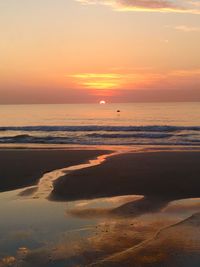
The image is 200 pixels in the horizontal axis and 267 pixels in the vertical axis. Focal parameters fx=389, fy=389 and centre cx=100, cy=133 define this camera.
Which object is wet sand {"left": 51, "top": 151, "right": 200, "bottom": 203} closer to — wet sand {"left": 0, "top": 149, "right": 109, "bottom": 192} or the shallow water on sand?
the shallow water on sand

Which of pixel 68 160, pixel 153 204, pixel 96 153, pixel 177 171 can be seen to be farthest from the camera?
pixel 96 153

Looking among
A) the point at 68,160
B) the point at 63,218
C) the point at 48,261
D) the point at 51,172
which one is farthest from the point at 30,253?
the point at 68,160

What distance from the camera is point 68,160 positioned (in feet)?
51.9

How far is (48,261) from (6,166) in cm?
951

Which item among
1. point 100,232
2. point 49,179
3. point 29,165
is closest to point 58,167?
point 29,165

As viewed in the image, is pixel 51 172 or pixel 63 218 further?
pixel 51 172

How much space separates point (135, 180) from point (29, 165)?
16.4 ft

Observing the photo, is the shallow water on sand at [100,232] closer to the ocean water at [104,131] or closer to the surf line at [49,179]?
the surf line at [49,179]

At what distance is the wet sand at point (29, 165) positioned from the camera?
11.1 meters

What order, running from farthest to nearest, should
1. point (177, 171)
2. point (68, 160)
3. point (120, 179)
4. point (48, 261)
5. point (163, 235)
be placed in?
1. point (68, 160)
2. point (177, 171)
3. point (120, 179)
4. point (163, 235)
5. point (48, 261)

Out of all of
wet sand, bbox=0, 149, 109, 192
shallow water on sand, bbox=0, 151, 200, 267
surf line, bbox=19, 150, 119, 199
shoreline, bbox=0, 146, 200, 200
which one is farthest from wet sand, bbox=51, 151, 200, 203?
wet sand, bbox=0, 149, 109, 192

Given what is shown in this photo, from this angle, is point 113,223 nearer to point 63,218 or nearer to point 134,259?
point 63,218

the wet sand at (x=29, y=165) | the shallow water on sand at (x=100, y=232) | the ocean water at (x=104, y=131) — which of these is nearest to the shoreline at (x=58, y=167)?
the wet sand at (x=29, y=165)

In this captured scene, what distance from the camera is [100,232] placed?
6129 mm
